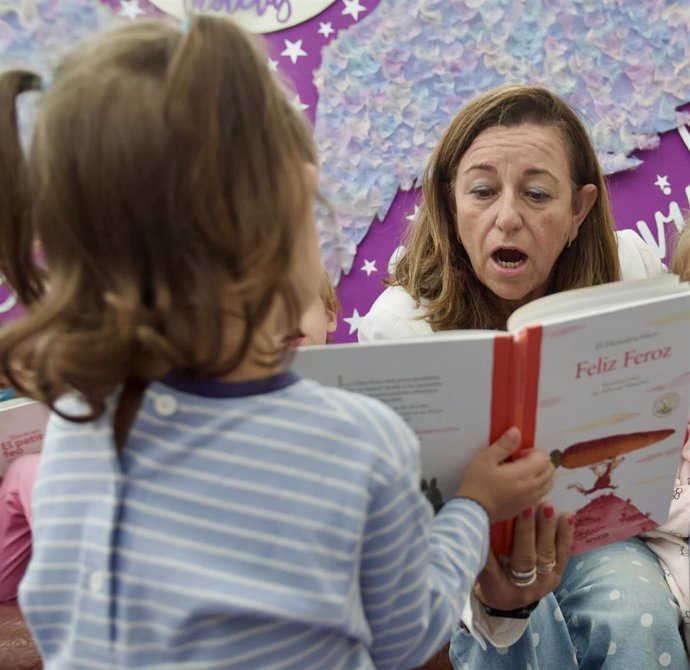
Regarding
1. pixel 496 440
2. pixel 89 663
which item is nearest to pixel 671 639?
pixel 496 440

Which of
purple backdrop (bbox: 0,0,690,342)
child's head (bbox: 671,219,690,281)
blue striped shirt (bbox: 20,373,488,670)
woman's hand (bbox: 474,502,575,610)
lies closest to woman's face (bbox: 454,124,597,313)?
child's head (bbox: 671,219,690,281)

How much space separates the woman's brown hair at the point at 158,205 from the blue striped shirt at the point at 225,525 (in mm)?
43

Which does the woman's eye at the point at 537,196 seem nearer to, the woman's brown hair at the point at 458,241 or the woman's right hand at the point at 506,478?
the woman's brown hair at the point at 458,241

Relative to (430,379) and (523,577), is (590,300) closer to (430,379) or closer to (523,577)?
(430,379)

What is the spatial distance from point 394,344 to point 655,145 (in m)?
1.42

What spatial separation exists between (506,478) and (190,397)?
0.36 m

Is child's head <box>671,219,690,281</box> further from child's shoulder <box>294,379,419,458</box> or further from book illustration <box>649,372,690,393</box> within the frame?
child's shoulder <box>294,379,419,458</box>

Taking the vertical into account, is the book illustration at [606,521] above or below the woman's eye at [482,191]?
below

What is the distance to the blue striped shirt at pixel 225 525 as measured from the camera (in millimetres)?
557

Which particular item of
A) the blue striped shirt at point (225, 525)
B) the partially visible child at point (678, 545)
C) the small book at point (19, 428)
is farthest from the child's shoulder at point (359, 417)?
the small book at point (19, 428)

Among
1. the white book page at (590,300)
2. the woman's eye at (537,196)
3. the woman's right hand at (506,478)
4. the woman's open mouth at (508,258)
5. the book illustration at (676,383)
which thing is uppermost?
the woman's eye at (537,196)

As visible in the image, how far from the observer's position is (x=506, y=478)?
2.50 ft

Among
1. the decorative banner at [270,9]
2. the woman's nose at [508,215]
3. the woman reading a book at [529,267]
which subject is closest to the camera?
the woman reading a book at [529,267]

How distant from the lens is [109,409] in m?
0.60
